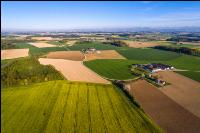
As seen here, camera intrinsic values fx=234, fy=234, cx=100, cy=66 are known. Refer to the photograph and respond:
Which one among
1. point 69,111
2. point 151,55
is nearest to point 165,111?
point 69,111

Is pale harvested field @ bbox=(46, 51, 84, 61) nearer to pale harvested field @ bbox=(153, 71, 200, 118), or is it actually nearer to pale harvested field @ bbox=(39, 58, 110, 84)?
pale harvested field @ bbox=(39, 58, 110, 84)

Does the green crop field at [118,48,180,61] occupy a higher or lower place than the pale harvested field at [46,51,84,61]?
higher

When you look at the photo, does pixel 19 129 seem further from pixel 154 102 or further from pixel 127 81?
pixel 127 81

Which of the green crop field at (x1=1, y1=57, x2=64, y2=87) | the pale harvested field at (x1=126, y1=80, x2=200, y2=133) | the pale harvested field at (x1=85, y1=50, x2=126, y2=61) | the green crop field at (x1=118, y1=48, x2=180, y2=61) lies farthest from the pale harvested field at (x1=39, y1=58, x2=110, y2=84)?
the green crop field at (x1=118, y1=48, x2=180, y2=61)

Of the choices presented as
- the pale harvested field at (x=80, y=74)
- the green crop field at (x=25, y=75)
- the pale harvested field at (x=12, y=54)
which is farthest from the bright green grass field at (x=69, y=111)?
the pale harvested field at (x=12, y=54)

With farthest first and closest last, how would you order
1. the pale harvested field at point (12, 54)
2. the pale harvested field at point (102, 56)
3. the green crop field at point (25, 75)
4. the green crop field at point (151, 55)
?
the pale harvested field at point (102, 56) < the green crop field at point (151, 55) < the pale harvested field at point (12, 54) < the green crop field at point (25, 75)

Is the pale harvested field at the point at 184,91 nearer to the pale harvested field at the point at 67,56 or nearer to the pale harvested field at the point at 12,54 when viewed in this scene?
the pale harvested field at the point at 67,56
